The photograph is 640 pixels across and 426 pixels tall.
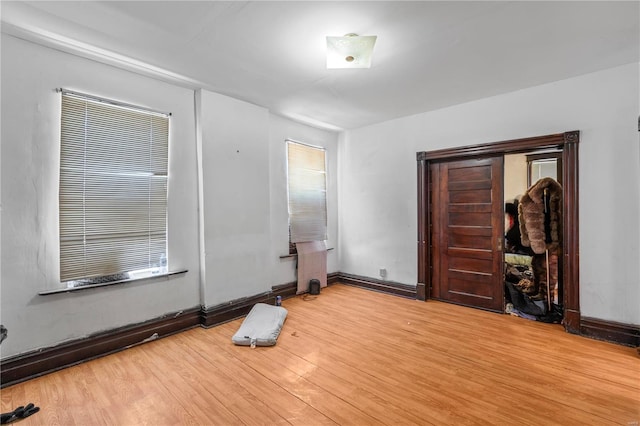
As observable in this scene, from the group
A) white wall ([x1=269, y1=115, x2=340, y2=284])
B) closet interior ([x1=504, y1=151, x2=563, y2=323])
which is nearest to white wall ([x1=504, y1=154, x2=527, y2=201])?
closet interior ([x1=504, y1=151, x2=563, y2=323])

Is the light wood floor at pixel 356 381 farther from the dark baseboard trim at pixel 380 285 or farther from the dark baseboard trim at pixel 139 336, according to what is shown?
the dark baseboard trim at pixel 380 285

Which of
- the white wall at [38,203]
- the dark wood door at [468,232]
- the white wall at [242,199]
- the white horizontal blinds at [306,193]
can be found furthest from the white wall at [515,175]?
the white wall at [38,203]

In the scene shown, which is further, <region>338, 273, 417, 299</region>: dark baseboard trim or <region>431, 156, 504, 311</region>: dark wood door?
<region>338, 273, 417, 299</region>: dark baseboard trim

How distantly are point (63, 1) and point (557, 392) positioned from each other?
15.4ft

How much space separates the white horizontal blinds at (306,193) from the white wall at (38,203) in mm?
2417

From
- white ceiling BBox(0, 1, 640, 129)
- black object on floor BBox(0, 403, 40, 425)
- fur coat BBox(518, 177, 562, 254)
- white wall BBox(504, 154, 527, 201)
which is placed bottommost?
black object on floor BBox(0, 403, 40, 425)

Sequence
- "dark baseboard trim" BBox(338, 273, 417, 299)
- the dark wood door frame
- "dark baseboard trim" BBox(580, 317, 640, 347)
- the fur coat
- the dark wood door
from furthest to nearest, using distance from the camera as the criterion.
Result: "dark baseboard trim" BBox(338, 273, 417, 299), the dark wood door, the fur coat, the dark wood door frame, "dark baseboard trim" BBox(580, 317, 640, 347)

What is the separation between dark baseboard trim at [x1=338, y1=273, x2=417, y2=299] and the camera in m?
4.64

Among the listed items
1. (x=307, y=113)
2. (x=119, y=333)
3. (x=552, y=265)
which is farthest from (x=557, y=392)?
(x=307, y=113)

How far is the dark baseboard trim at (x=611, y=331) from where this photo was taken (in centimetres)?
294

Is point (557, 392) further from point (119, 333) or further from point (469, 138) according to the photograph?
point (119, 333)

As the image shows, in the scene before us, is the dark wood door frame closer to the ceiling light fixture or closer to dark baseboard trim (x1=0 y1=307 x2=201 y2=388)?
the ceiling light fixture

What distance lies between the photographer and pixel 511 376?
2.45 m

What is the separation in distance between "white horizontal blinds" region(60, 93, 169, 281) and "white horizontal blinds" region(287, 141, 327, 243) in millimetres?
1995
